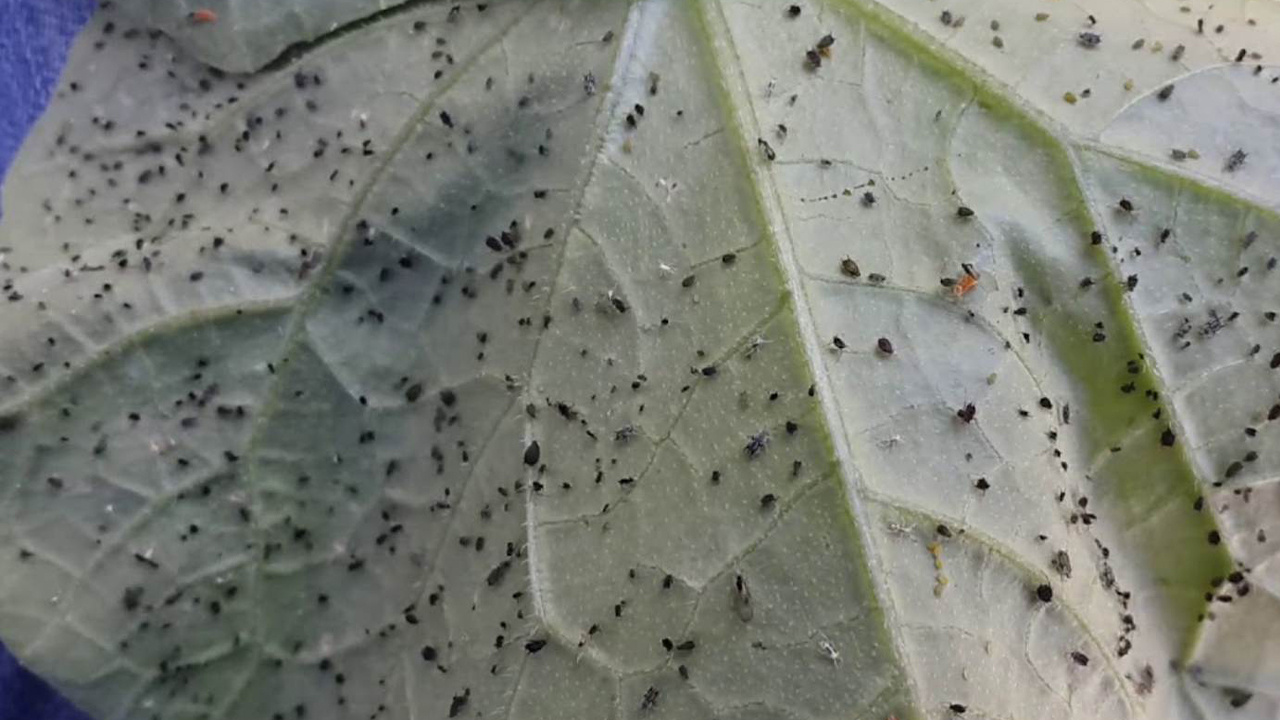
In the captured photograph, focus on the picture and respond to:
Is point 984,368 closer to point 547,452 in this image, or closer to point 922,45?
point 922,45

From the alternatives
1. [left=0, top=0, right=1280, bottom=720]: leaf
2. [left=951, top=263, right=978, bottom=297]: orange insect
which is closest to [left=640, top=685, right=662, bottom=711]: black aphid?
[left=0, top=0, right=1280, bottom=720]: leaf

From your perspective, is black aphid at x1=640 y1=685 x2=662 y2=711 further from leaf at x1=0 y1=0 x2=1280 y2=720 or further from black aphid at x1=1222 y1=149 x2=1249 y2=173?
black aphid at x1=1222 y1=149 x2=1249 y2=173

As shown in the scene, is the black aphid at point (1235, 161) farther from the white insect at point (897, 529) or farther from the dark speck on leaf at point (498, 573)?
the dark speck on leaf at point (498, 573)

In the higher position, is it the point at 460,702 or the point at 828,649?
the point at 828,649

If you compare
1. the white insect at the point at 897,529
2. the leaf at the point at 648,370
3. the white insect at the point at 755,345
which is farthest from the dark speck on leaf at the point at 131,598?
the white insect at the point at 897,529

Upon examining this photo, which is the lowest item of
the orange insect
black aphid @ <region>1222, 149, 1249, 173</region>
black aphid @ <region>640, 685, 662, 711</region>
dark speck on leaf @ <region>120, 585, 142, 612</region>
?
dark speck on leaf @ <region>120, 585, 142, 612</region>

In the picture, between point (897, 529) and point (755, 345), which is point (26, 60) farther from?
point (897, 529)

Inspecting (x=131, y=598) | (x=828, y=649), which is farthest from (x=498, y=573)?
(x=131, y=598)
